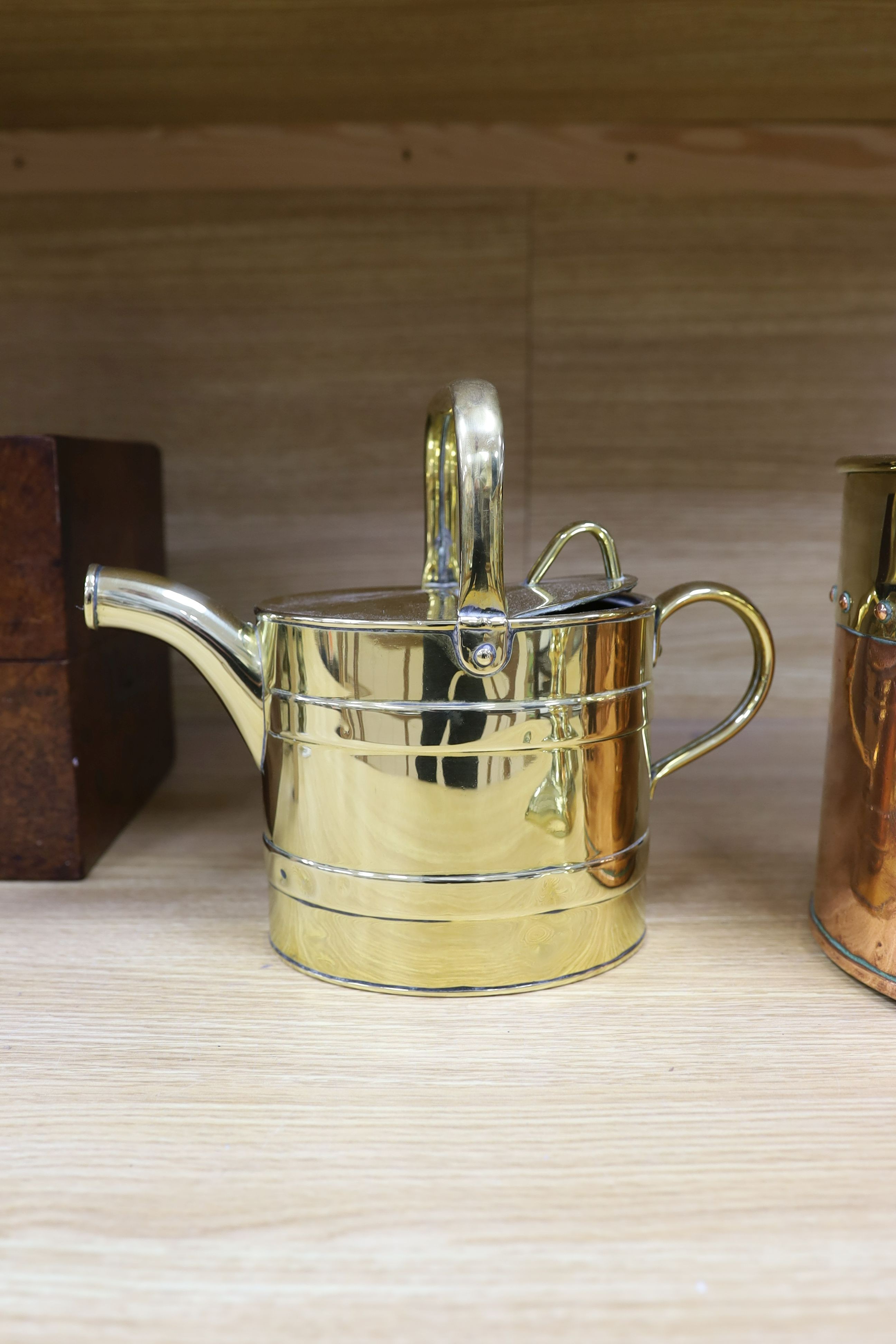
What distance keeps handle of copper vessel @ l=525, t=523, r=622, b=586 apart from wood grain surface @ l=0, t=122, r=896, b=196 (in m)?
0.34

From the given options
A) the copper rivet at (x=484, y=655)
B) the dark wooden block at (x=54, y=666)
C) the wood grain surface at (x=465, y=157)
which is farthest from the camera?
the wood grain surface at (x=465, y=157)

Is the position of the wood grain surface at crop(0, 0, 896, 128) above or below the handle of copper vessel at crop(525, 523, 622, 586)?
above

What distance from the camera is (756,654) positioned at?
1.50 feet

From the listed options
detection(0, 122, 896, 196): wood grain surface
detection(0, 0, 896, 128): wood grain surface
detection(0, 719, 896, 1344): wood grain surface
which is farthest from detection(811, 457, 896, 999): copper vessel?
detection(0, 122, 896, 196): wood grain surface

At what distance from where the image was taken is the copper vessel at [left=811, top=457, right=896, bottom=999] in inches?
14.7

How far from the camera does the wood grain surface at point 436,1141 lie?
0.82 ft

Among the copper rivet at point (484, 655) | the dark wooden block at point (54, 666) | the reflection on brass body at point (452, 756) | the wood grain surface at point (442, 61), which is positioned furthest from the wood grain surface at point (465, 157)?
the copper rivet at point (484, 655)

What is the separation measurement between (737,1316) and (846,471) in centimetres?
29

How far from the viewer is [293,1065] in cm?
35

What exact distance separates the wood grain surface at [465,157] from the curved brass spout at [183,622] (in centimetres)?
39

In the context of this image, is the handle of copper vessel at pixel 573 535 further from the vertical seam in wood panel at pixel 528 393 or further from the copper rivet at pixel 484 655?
the vertical seam in wood panel at pixel 528 393

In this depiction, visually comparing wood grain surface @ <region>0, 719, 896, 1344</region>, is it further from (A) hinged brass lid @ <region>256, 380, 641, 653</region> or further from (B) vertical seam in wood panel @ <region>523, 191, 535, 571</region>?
(B) vertical seam in wood panel @ <region>523, 191, 535, 571</region>

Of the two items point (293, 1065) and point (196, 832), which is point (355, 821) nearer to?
point (293, 1065)

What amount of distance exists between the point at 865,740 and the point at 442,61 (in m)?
0.42
